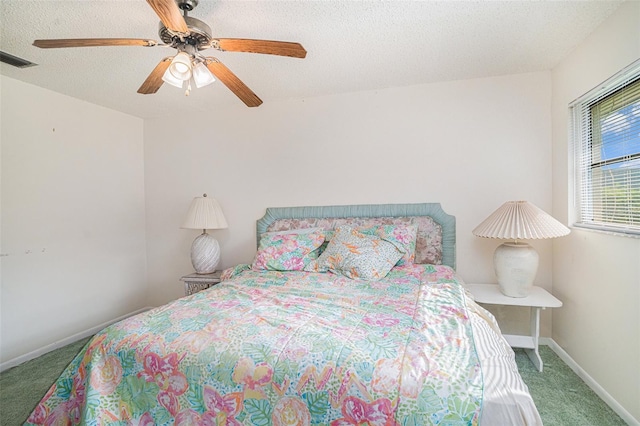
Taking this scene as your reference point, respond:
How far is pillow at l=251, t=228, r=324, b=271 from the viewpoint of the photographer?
2596 millimetres

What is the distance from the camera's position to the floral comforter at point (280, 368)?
979mm

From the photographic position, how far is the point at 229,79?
1.87 meters

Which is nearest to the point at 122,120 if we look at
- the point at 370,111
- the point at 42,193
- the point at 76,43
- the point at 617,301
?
the point at 42,193

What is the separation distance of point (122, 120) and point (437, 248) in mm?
3650

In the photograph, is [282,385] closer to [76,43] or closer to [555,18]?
[76,43]

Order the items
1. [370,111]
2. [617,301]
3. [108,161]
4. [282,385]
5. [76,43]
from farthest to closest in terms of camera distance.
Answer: [108,161] < [370,111] < [617,301] < [76,43] < [282,385]

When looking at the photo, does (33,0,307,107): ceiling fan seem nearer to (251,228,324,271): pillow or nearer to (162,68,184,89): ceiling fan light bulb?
(162,68,184,89): ceiling fan light bulb

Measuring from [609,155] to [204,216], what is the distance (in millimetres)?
3221

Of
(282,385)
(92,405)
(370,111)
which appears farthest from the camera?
(370,111)

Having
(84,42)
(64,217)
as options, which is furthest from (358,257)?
(64,217)

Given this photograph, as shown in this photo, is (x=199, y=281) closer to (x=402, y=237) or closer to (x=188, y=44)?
(x=402, y=237)

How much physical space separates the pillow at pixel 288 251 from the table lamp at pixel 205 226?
0.65m

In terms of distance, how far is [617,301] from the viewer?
1.75 meters

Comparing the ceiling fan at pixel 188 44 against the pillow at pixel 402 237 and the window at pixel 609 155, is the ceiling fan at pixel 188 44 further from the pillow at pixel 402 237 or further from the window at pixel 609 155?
the window at pixel 609 155
